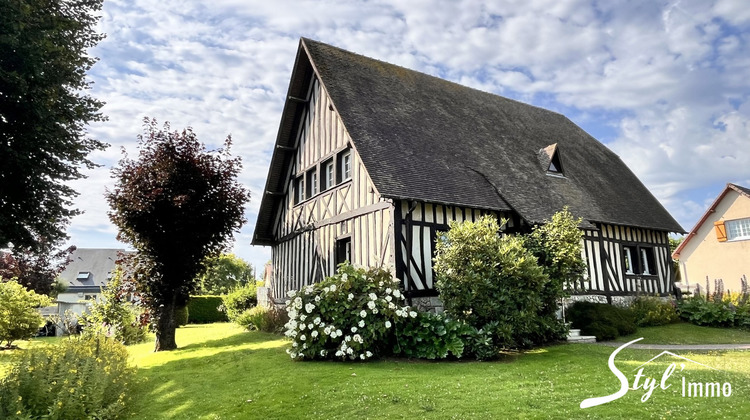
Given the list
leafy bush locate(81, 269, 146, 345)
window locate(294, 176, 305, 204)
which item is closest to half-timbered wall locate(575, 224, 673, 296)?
window locate(294, 176, 305, 204)

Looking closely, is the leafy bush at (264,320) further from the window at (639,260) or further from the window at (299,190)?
the window at (639,260)

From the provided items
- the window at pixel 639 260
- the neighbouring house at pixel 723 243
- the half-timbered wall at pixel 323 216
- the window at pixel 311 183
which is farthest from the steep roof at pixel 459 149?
the neighbouring house at pixel 723 243

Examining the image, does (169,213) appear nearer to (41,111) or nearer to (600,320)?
(41,111)

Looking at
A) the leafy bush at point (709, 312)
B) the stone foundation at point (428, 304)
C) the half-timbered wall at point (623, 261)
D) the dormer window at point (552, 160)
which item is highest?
the dormer window at point (552, 160)

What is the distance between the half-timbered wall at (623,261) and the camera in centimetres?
1443

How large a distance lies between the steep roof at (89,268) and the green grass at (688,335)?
132 ft

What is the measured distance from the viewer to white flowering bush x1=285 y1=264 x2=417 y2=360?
8.73 metres

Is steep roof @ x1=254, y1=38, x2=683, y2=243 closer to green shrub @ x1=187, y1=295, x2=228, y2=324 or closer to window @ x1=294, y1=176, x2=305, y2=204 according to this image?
window @ x1=294, y1=176, x2=305, y2=204

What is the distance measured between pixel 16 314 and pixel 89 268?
32.4 meters

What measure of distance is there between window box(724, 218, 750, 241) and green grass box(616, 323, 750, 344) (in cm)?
1062

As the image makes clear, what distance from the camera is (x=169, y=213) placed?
12.1 meters

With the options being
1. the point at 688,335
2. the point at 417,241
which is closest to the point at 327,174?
the point at 417,241

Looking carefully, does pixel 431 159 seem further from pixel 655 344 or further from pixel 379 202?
pixel 655 344

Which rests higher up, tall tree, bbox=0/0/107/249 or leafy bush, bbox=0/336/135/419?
tall tree, bbox=0/0/107/249
